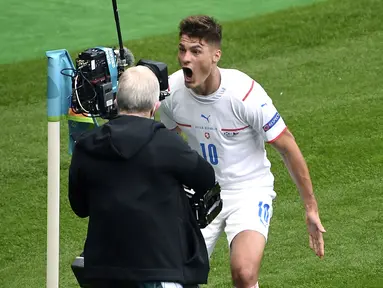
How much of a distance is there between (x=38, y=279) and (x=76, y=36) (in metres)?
5.32

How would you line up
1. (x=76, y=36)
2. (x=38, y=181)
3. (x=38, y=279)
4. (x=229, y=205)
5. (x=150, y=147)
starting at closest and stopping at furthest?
1. (x=150, y=147)
2. (x=229, y=205)
3. (x=38, y=279)
4. (x=38, y=181)
5. (x=76, y=36)

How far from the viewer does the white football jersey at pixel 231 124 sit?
6330 millimetres

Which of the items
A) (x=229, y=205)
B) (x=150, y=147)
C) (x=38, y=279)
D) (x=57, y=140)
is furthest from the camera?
(x=38, y=279)

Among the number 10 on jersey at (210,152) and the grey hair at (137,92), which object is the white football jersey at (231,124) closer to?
the number 10 on jersey at (210,152)

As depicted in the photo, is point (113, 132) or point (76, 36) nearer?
point (113, 132)

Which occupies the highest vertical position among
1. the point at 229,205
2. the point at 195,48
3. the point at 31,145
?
the point at 195,48

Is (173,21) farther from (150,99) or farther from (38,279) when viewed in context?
(150,99)

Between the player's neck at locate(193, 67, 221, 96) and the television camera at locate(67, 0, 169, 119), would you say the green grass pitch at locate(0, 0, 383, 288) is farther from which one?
the television camera at locate(67, 0, 169, 119)

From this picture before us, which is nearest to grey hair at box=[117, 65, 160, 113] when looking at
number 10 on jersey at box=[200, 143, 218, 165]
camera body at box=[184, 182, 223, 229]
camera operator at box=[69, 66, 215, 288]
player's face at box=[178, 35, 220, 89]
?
camera operator at box=[69, 66, 215, 288]

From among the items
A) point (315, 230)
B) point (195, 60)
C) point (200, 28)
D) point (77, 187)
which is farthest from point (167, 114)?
point (77, 187)

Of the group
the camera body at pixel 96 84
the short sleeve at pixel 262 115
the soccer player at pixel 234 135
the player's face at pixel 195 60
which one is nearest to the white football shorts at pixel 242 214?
the soccer player at pixel 234 135

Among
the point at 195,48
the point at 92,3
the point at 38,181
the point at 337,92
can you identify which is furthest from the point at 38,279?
the point at 92,3

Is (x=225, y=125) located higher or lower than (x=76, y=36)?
higher

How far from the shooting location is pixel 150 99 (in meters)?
5.09
